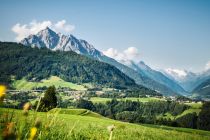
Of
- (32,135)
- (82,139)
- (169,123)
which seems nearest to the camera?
(32,135)

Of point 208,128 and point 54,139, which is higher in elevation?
point 54,139

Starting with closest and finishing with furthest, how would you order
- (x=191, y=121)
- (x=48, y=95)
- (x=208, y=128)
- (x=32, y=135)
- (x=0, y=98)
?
(x=32, y=135) → (x=0, y=98) → (x=48, y=95) → (x=208, y=128) → (x=191, y=121)

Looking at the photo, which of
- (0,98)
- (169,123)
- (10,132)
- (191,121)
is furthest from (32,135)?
(191,121)

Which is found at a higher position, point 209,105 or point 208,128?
point 209,105

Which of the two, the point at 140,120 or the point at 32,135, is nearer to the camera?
the point at 32,135

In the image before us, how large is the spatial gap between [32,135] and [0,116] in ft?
7.14

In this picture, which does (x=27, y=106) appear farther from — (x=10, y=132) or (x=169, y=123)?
(x=169, y=123)

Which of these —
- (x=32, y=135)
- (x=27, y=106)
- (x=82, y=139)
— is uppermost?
(x=27, y=106)

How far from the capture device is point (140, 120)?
536 ft

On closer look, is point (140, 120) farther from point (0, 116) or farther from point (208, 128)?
point (0, 116)

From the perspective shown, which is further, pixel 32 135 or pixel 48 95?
pixel 48 95

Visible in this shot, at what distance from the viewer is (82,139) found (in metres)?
7.49

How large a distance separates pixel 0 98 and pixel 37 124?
0.43 metres

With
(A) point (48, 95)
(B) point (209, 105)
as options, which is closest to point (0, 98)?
(A) point (48, 95)
